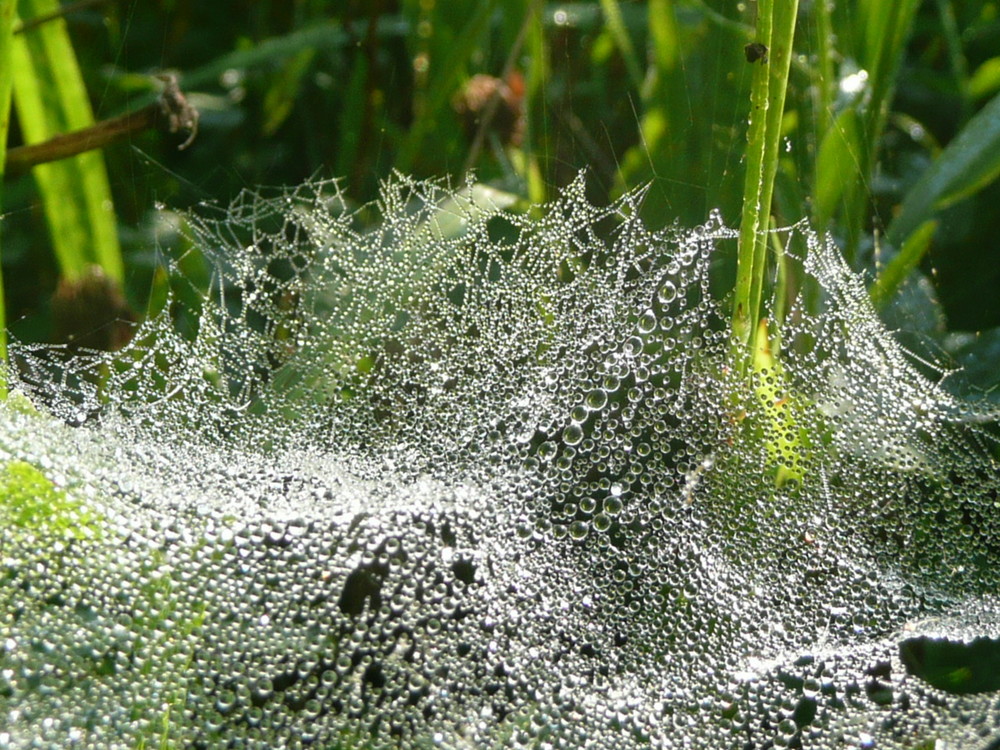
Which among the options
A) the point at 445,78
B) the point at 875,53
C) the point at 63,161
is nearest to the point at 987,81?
the point at 875,53

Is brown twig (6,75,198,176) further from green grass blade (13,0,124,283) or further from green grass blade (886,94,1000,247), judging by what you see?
green grass blade (886,94,1000,247)

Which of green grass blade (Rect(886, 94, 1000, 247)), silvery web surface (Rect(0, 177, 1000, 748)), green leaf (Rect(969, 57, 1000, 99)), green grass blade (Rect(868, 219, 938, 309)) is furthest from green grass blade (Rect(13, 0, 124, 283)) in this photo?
green leaf (Rect(969, 57, 1000, 99))

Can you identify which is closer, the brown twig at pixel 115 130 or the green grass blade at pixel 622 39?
the brown twig at pixel 115 130

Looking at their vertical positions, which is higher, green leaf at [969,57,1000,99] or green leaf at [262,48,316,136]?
green leaf at [262,48,316,136]

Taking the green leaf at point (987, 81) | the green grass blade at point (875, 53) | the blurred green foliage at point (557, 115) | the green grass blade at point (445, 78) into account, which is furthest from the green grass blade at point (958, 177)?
the green grass blade at point (445, 78)

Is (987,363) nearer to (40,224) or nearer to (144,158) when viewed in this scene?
(144,158)

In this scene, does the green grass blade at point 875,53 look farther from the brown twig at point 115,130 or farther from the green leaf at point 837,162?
the brown twig at point 115,130
